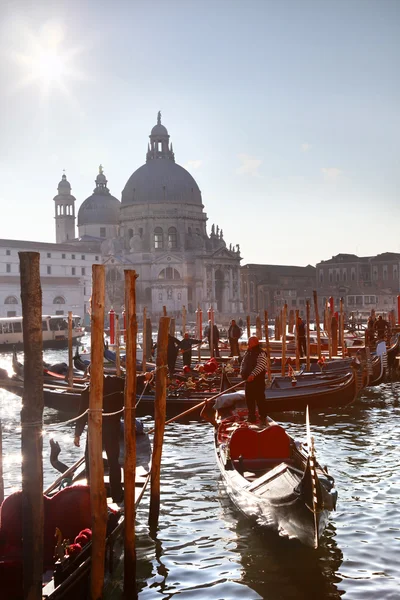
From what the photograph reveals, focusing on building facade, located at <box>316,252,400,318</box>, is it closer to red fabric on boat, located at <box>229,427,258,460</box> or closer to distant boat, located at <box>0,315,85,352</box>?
distant boat, located at <box>0,315,85,352</box>

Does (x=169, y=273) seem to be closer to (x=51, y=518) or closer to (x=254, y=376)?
(x=254, y=376)

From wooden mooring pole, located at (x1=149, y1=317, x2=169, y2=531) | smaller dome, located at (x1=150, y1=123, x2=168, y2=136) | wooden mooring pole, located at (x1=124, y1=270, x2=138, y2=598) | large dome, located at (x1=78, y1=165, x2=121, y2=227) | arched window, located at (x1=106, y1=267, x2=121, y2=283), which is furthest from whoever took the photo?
large dome, located at (x1=78, y1=165, x2=121, y2=227)

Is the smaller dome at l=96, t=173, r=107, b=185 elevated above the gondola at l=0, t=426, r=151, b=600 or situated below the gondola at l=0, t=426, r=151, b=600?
above

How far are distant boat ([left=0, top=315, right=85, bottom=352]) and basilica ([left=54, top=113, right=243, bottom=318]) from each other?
25.6 m

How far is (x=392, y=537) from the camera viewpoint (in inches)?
296

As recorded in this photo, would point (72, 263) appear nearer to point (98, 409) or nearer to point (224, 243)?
point (224, 243)

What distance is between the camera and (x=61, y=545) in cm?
536

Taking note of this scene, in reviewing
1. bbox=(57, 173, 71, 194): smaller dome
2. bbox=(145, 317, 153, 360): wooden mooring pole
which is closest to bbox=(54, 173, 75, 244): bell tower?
bbox=(57, 173, 71, 194): smaller dome

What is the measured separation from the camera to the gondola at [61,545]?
5.21m

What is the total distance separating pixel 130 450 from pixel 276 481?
5.08ft

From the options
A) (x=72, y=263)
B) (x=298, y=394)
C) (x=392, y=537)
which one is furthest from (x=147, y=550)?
(x=72, y=263)

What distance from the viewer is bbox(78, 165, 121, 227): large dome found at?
279 ft

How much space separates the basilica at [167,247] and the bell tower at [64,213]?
268 inches

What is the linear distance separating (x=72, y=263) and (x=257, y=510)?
221ft
